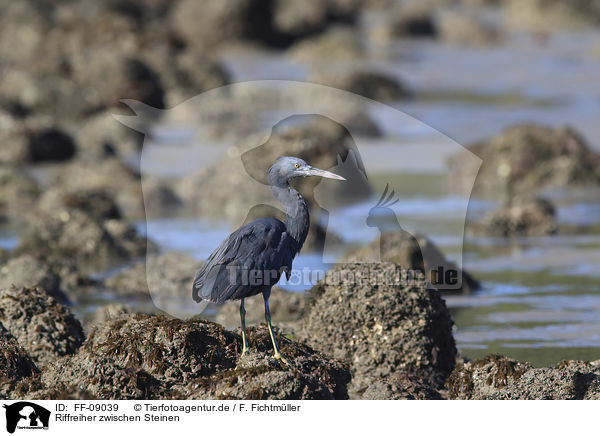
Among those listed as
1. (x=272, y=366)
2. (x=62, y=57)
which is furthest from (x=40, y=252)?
(x=62, y=57)

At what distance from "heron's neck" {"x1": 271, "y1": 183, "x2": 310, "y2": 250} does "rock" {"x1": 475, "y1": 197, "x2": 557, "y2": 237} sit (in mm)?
7022

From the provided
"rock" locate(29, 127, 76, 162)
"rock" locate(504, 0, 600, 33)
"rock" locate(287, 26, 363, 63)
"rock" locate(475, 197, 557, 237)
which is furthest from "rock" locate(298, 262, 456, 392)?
"rock" locate(504, 0, 600, 33)

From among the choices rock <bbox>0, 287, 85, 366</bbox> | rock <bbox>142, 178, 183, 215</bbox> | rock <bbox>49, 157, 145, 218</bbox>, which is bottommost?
rock <bbox>0, 287, 85, 366</bbox>

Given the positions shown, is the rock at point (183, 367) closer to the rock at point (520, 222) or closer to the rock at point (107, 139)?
the rock at point (520, 222)

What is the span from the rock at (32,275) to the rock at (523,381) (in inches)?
171

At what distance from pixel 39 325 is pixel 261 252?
7.24 feet

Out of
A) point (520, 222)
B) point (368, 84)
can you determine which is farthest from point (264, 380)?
point (368, 84)

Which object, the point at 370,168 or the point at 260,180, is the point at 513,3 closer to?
the point at 370,168

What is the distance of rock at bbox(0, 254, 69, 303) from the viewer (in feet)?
30.8

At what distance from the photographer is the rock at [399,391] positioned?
6.22 m

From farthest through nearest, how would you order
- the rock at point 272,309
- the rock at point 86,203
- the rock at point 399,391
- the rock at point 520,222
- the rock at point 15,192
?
the rock at point 15,192 < the rock at point 86,203 < the rock at point 520,222 < the rock at point 272,309 < the rock at point 399,391

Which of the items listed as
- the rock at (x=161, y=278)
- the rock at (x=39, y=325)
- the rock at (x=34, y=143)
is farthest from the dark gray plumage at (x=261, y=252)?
the rock at (x=34, y=143)

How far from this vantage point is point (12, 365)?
6.27 meters

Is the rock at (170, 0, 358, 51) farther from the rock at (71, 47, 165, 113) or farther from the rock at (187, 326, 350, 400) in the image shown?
the rock at (187, 326, 350, 400)
